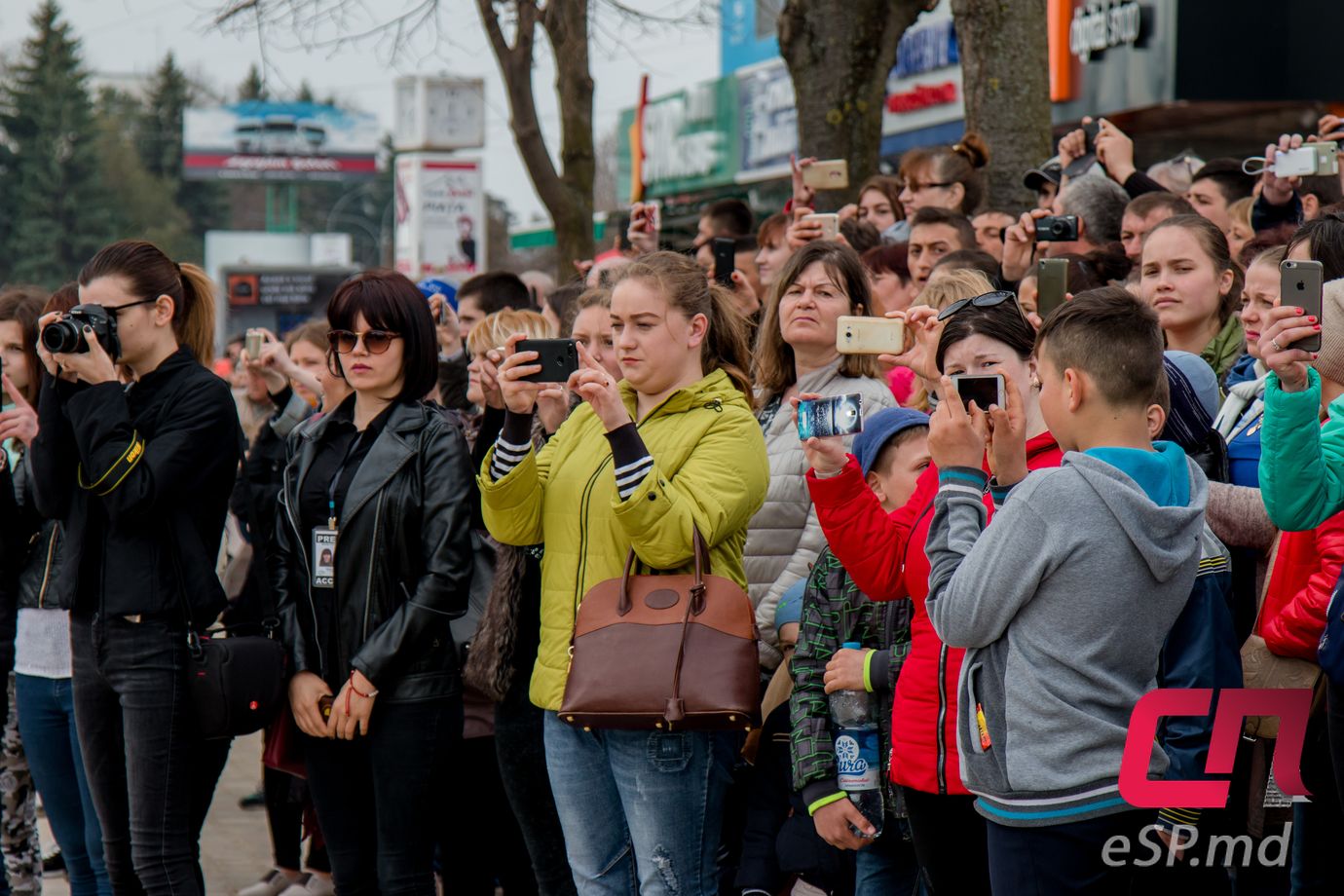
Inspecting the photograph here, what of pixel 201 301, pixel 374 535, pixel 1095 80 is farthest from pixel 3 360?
pixel 1095 80

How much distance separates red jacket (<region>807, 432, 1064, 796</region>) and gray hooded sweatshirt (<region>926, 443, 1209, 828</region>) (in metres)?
0.32

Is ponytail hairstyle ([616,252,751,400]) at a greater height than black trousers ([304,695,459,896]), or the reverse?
ponytail hairstyle ([616,252,751,400])

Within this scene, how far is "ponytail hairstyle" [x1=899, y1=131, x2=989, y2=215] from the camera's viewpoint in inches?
322

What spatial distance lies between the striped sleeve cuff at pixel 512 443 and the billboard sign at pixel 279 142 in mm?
66851

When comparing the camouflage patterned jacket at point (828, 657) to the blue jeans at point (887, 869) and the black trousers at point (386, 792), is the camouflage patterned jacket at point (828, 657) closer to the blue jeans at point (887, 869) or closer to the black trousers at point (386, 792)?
the blue jeans at point (887, 869)

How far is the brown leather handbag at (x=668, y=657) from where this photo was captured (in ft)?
13.0

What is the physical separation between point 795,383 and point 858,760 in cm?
142

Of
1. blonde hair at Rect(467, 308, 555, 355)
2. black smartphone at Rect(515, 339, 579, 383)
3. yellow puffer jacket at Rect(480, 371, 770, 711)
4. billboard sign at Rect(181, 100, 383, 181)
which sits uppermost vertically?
billboard sign at Rect(181, 100, 383, 181)

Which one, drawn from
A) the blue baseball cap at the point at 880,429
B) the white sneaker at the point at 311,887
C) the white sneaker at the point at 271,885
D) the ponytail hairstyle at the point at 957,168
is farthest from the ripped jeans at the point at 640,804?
the ponytail hairstyle at the point at 957,168

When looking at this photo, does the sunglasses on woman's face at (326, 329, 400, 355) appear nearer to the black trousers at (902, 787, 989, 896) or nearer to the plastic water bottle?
the plastic water bottle

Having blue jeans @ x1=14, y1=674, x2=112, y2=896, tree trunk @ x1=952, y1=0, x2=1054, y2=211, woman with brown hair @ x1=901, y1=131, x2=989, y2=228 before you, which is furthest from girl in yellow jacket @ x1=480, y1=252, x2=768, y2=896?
tree trunk @ x1=952, y1=0, x2=1054, y2=211

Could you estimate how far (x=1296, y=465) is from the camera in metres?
3.45

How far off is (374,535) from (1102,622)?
226 cm

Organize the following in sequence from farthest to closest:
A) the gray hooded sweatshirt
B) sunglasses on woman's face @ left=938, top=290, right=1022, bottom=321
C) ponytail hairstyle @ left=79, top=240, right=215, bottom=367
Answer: ponytail hairstyle @ left=79, top=240, right=215, bottom=367
sunglasses on woman's face @ left=938, top=290, right=1022, bottom=321
the gray hooded sweatshirt
